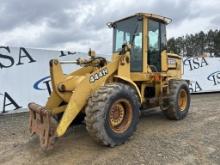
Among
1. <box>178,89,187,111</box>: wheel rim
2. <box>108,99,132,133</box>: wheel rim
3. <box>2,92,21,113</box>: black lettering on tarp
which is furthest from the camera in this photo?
<box>2,92,21,113</box>: black lettering on tarp

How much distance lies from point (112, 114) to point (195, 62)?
10953mm

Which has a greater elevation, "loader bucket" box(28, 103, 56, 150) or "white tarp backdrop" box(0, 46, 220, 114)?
"white tarp backdrop" box(0, 46, 220, 114)

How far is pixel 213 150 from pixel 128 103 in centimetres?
179

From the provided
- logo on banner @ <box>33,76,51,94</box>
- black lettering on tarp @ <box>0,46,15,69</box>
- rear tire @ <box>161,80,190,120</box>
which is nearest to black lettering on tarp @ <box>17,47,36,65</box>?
black lettering on tarp @ <box>0,46,15,69</box>

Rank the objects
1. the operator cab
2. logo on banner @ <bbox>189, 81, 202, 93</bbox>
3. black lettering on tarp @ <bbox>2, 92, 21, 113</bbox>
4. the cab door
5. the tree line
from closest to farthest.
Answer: the operator cab < the cab door < black lettering on tarp @ <bbox>2, 92, 21, 113</bbox> < logo on banner @ <bbox>189, 81, 202, 93</bbox> < the tree line

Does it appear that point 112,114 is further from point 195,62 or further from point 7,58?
point 195,62

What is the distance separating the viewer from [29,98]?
34.2 ft

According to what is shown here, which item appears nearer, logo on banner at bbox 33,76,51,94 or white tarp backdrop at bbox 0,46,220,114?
white tarp backdrop at bbox 0,46,220,114

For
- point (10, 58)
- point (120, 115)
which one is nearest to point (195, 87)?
point (10, 58)

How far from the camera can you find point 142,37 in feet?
26.4

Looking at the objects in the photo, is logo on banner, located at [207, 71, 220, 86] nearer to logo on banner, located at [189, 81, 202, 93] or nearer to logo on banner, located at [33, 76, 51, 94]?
logo on banner, located at [189, 81, 202, 93]

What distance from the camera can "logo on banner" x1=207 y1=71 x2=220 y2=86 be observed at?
55.2 ft

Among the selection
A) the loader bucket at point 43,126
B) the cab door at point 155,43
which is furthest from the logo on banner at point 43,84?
the loader bucket at point 43,126

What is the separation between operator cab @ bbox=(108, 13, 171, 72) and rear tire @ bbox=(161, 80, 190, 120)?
0.61m
